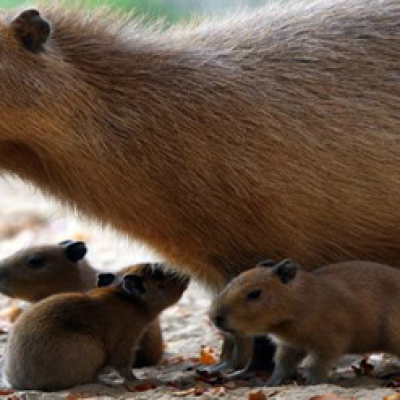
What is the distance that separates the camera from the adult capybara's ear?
6.28 meters

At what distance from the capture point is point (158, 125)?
21.8ft

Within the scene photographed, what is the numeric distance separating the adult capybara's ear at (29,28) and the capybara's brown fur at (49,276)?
1.41 meters

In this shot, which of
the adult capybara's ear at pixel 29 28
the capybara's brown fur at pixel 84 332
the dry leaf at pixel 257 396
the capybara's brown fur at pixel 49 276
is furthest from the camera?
the capybara's brown fur at pixel 49 276

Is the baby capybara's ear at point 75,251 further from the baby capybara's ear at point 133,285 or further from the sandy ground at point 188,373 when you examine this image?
the baby capybara's ear at point 133,285

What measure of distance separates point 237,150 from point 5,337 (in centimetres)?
238

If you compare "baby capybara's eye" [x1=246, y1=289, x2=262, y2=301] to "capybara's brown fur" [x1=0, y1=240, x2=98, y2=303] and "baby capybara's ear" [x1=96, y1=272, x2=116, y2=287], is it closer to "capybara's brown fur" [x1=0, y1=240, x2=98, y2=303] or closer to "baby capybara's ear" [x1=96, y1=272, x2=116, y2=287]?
"baby capybara's ear" [x1=96, y1=272, x2=116, y2=287]

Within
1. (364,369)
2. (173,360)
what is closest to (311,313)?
(364,369)

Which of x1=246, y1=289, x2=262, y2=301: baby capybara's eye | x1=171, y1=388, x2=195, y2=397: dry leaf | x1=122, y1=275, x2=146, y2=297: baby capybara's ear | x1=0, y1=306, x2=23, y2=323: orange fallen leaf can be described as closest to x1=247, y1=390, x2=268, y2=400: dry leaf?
x1=171, y1=388, x2=195, y2=397: dry leaf

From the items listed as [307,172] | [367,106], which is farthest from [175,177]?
[367,106]

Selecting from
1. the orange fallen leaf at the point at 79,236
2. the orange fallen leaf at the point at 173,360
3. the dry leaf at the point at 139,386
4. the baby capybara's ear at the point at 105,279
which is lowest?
the dry leaf at the point at 139,386

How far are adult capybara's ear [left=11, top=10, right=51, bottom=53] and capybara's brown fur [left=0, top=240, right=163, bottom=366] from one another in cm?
141

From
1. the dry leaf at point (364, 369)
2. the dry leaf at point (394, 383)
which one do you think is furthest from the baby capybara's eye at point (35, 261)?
the dry leaf at point (394, 383)

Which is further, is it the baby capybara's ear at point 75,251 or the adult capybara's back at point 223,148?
the baby capybara's ear at point 75,251

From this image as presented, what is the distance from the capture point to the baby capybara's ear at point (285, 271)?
6.07 metres
